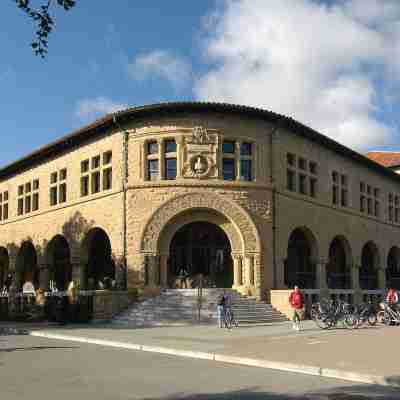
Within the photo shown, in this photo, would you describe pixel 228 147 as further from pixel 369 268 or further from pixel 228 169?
pixel 369 268

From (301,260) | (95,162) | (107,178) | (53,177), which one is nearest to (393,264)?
(301,260)

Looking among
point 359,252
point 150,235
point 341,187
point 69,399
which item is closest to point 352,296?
point 359,252

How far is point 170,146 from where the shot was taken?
27.8 meters

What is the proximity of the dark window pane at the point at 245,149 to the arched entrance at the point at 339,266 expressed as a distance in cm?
1053

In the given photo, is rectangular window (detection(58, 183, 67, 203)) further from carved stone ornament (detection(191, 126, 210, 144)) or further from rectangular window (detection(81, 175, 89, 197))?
carved stone ornament (detection(191, 126, 210, 144))

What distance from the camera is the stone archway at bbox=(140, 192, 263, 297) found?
26938 mm

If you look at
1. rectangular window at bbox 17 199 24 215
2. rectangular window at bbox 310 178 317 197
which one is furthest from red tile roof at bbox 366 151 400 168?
rectangular window at bbox 17 199 24 215

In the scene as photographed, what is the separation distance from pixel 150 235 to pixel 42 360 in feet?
46.5

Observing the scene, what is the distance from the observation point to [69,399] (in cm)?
853

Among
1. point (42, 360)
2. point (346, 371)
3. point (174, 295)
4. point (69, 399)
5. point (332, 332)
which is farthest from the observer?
point (174, 295)

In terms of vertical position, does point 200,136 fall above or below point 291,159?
above

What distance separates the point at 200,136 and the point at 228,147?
160 cm

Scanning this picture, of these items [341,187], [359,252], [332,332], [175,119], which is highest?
[175,119]

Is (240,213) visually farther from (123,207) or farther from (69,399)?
(69,399)
